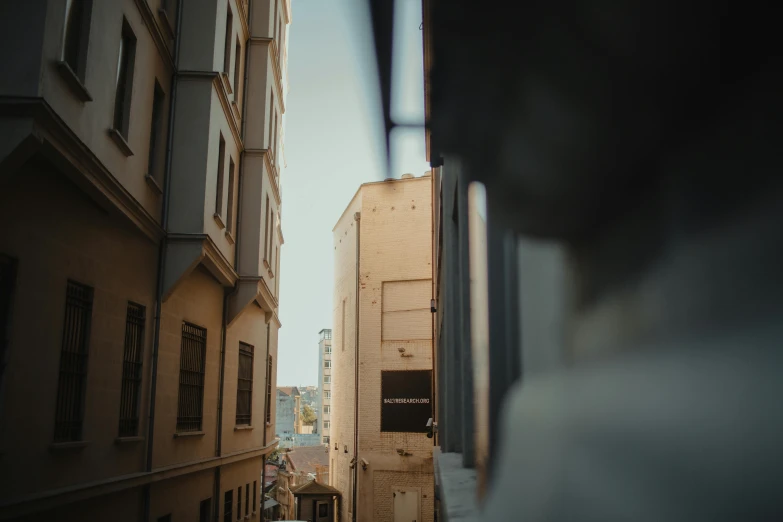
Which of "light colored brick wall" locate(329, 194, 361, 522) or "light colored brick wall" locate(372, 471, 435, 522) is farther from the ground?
"light colored brick wall" locate(329, 194, 361, 522)

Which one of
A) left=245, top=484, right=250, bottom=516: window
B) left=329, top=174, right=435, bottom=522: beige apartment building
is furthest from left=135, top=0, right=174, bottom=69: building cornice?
left=329, top=174, right=435, bottom=522: beige apartment building

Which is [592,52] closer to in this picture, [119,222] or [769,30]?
[769,30]

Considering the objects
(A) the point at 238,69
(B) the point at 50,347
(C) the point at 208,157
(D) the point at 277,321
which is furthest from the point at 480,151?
(D) the point at 277,321

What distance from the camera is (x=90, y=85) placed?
7.49 meters

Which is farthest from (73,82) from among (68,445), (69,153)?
(68,445)

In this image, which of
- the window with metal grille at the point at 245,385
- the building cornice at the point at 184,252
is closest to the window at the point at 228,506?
the window with metal grille at the point at 245,385

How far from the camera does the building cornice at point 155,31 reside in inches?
368

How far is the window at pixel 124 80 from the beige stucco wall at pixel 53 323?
1281mm

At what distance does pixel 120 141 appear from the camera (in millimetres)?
8484

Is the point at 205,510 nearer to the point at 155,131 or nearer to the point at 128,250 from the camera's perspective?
the point at 128,250

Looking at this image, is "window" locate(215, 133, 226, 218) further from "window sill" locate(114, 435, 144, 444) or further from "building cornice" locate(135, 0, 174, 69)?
"window sill" locate(114, 435, 144, 444)

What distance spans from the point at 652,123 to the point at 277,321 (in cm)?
2140

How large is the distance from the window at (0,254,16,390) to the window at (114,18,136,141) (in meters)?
2.90

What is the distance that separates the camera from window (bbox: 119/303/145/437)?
30.9 ft
